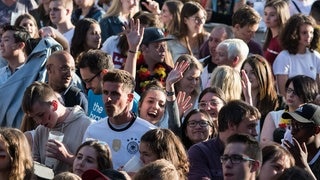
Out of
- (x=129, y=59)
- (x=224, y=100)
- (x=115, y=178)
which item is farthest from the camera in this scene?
(x=129, y=59)

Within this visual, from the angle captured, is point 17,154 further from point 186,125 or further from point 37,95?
point 186,125

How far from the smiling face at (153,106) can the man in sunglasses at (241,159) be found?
7.11 feet

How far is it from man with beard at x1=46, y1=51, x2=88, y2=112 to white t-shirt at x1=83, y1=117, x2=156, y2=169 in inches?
46.5

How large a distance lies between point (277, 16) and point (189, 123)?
A: 4378mm

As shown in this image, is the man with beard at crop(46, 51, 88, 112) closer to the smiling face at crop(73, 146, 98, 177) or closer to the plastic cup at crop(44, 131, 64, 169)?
the plastic cup at crop(44, 131, 64, 169)

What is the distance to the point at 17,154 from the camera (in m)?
9.59

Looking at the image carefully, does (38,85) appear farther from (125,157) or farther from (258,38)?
(258,38)

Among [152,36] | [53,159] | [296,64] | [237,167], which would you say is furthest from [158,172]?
[296,64]

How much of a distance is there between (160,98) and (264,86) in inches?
56.5

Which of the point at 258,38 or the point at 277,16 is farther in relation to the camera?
Answer: the point at 258,38

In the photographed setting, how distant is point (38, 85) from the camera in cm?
1078

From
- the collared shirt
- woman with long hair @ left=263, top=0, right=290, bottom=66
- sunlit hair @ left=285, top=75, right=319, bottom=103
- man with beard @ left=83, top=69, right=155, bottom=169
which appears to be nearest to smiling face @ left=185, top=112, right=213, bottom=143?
Answer: man with beard @ left=83, top=69, right=155, bottom=169

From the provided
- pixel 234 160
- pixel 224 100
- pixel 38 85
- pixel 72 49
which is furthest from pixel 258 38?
pixel 234 160

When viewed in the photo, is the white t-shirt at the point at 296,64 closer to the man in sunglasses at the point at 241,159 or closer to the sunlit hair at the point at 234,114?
the sunlit hair at the point at 234,114
